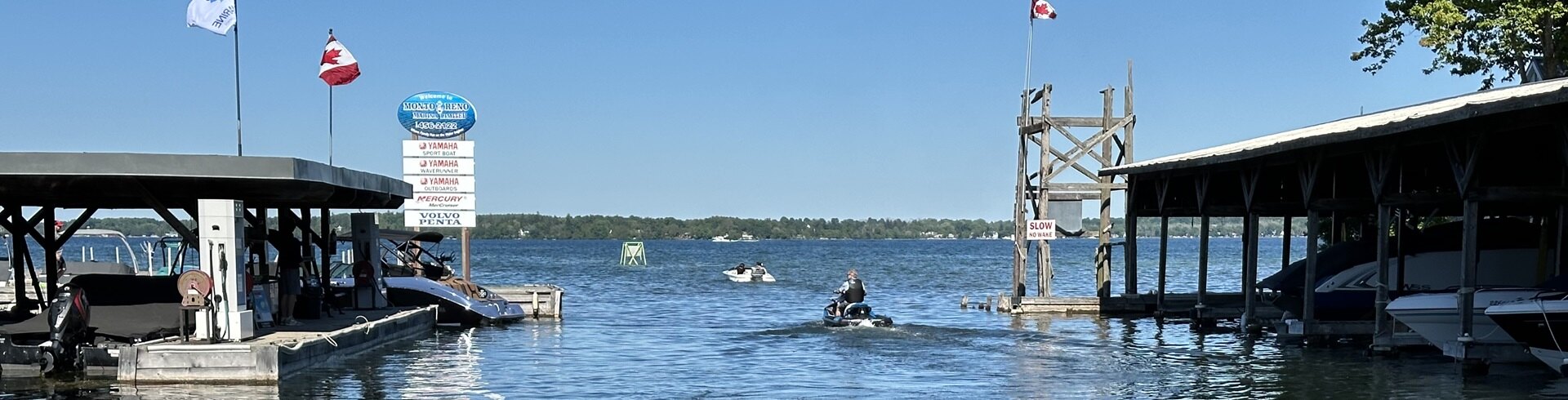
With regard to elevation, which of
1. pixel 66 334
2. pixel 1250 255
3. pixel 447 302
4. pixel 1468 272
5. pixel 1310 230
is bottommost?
pixel 447 302

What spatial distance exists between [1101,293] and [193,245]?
21796 mm

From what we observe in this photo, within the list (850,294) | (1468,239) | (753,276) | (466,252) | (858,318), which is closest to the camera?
(1468,239)

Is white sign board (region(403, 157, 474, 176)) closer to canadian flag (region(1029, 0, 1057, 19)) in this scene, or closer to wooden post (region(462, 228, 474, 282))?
wooden post (region(462, 228, 474, 282))

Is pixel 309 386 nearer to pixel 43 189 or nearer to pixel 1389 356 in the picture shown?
pixel 43 189

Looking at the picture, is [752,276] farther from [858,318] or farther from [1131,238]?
[858,318]

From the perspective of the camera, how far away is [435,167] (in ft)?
116

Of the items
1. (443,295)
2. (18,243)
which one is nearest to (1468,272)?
(443,295)

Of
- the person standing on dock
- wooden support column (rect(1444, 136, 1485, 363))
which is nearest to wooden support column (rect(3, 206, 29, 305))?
the person standing on dock

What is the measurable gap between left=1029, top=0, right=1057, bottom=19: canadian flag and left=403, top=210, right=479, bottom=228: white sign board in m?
13.6

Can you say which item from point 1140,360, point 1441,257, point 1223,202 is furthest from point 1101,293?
point 1140,360

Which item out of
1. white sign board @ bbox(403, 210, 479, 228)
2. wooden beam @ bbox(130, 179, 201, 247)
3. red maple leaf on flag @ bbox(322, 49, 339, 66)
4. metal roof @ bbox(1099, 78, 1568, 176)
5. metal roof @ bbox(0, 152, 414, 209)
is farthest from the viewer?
white sign board @ bbox(403, 210, 479, 228)

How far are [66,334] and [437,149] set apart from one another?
1556 cm

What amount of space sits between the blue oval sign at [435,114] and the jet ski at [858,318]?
9.68 meters

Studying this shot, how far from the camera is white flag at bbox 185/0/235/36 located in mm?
23859
